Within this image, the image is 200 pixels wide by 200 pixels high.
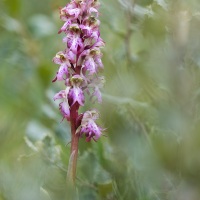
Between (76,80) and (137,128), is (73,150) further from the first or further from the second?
(137,128)

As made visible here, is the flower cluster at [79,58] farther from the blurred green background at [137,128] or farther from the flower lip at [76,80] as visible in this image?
the blurred green background at [137,128]

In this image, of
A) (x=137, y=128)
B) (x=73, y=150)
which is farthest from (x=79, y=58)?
(x=137, y=128)

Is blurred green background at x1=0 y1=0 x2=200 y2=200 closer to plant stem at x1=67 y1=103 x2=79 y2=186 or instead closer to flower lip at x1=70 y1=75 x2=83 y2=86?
plant stem at x1=67 y1=103 x2=79 y2=186

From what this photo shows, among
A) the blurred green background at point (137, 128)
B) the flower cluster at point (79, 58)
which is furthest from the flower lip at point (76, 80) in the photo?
the blurred green background at point (137, 128)

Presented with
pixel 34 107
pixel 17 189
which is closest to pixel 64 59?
pixel 17 189

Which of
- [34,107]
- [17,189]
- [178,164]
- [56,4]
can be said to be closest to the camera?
[17,189]

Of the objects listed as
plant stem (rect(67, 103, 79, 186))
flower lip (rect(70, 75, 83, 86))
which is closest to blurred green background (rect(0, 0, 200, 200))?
plant stem (rect(67, 103, 79, 186))

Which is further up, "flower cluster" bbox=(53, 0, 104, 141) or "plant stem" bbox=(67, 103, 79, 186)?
"flower cluster" bbox=(53, 0, 104, 141)

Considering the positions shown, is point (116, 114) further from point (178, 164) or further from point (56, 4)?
point (56, 4)
